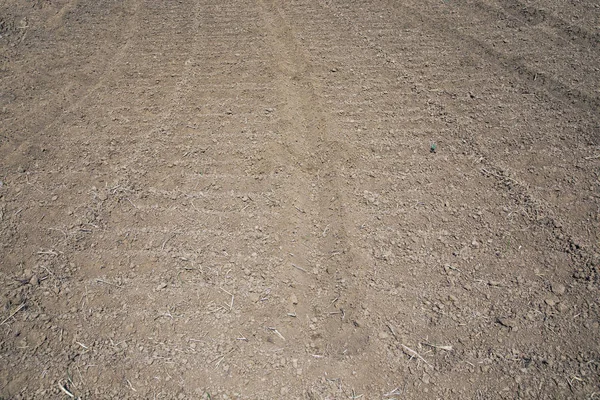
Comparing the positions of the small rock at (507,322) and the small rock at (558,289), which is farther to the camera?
the small rock at (558,289)

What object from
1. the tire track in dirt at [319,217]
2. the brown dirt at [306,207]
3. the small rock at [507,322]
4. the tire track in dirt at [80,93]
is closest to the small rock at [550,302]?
the brown dirt at [306,207]

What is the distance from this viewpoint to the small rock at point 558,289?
2834 mm

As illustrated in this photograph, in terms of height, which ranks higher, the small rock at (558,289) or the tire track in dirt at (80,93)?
the tire track in dirt at (80,93)

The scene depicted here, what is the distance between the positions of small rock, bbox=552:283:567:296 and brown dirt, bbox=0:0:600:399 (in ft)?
0.04

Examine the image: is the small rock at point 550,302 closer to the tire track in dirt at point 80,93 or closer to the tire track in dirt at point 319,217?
the tire track in dirt at point 319,217

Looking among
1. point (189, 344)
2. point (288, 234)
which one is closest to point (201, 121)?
point (288, 234)

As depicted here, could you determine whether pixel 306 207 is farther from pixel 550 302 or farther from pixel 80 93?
pixel 80 93

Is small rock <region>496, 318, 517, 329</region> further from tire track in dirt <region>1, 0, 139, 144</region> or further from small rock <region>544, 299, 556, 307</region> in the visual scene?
tire track in dirt <region>1, 0, 139, 144</region>

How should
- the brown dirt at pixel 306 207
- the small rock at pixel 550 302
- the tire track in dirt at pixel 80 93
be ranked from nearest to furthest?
the brown dirt at pixel 306 207 < the small rock at pixel 550 302 < the tire track in dirt at pixel 80 93

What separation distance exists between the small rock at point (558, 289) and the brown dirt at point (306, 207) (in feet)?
0.04

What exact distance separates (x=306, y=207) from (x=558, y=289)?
1.87 m

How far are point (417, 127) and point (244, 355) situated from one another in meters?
2.53

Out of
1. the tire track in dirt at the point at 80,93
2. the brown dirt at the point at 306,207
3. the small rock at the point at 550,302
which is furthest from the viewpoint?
the tire track in dirt at the point at 80,93

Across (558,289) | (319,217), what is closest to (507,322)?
(558,289)
